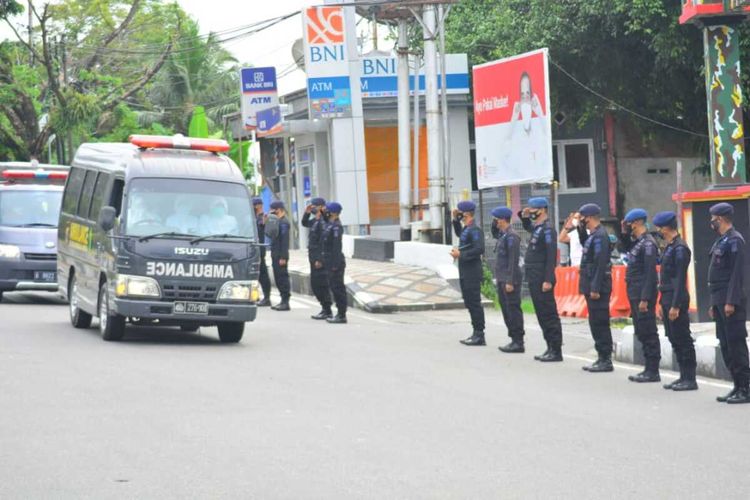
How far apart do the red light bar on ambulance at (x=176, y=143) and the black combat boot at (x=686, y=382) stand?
22.1 ft

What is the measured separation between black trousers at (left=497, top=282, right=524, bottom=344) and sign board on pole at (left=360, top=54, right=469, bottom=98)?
17.8 meters

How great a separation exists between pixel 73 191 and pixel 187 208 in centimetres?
320

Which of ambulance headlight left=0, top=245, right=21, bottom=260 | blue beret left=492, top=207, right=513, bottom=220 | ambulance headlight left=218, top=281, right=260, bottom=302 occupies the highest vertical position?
blue beret left=492, top=207, right=513, bottom=220

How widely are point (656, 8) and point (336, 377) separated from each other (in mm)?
17447

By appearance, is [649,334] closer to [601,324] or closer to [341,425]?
[601,324]

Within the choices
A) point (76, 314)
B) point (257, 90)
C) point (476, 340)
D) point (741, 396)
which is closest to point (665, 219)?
point (741, 396)

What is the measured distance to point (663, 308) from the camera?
12.5m

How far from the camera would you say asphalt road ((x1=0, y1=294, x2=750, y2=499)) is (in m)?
7.43

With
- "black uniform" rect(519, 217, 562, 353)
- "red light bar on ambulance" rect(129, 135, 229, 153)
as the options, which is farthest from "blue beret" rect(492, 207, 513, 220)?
"red light bar on ambulance" rect(129, 135, 229, 153)

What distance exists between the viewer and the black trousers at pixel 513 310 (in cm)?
1526

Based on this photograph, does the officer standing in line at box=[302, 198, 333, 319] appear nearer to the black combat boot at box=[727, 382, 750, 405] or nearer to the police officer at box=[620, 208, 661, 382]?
the police officer at box=[620, 208, 661, 382]

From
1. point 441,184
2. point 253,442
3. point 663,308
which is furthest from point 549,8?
point 253,442

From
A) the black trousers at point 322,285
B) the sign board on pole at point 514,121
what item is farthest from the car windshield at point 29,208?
the sign board on pole at point 514,121

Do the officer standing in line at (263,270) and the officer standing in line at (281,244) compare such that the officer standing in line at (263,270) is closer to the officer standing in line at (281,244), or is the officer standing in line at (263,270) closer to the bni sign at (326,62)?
the officer standing in line at (281,244)
